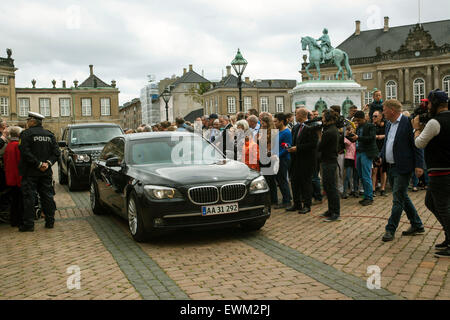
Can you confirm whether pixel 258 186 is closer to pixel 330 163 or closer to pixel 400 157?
pixel 330 163

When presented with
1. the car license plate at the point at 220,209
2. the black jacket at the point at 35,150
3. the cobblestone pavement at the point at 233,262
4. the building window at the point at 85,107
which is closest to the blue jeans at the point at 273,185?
the cobblestone pavement at the point at 233,262

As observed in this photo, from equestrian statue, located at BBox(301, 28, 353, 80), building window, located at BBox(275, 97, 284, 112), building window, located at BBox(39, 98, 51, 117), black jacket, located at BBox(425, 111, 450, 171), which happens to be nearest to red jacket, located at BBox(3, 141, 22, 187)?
black jacket, located at BBox(425, 111, 450, 171)

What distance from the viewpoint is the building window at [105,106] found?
79.6m

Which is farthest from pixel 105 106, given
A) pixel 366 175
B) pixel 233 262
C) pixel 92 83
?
pixel 233 262

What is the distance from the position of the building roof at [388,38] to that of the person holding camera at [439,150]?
8197 cm

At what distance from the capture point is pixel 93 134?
50.5 feet

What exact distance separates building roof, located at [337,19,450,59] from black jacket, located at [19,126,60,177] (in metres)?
81.4

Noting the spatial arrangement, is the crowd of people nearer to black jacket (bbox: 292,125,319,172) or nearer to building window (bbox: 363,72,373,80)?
black jacket (bbox: 292,125,319,172)

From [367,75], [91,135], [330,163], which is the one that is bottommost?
[330,163]

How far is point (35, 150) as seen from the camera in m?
8.85

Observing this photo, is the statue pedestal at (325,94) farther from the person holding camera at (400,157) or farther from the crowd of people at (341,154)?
the person holding camera at (400,157)

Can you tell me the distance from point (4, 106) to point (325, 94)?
197ft

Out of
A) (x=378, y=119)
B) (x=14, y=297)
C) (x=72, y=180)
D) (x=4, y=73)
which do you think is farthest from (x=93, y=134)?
(x=4, y=73)

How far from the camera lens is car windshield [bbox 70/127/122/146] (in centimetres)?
1504
